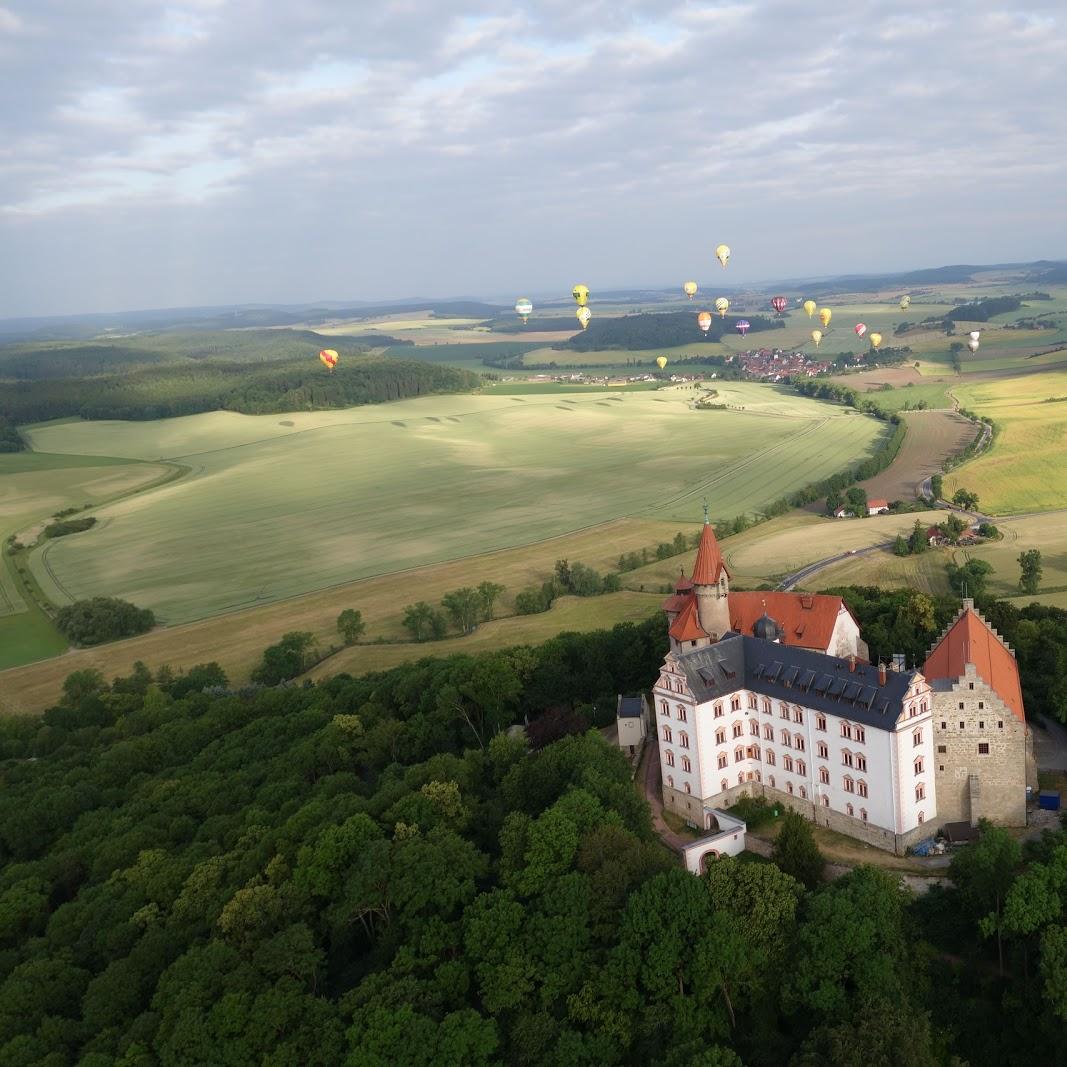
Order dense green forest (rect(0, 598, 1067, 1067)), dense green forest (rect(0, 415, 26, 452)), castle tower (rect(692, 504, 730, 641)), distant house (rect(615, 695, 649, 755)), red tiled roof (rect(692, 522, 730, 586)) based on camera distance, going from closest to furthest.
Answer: dense green forest (rect(0, 598, 1067, 1067))
red tiled roof (rect(692, 522, 730, 586))
castle tower (rect(692, 504, 730, 641))
distant house (rect(615, 695, 649, 755))
dense green forest (rect(0, 415, 26, 452))

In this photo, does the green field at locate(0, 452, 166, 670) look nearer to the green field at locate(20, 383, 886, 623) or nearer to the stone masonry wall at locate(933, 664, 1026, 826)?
the green field at locate(20, 383, 886, 623)

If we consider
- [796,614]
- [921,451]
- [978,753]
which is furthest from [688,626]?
[921,451]

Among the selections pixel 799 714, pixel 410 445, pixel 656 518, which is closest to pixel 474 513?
pixel 656 518

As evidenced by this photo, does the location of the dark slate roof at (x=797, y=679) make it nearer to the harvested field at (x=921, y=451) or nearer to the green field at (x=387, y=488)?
the green field at (x=387, y=488)

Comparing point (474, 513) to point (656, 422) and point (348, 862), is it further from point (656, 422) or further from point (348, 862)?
point (348, 862)

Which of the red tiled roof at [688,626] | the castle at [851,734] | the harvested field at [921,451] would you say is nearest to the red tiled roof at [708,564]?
the red tiled roof at [688,626]

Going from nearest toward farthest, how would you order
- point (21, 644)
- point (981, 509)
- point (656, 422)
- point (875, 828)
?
point (875, 828)
point (21, 644)
point (981, 509)
point (656, 422)

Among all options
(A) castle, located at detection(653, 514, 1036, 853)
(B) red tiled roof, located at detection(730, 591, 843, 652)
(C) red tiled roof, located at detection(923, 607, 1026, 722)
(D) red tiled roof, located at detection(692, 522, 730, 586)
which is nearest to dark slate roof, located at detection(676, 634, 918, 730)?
(A) castle, located at detection(653, 514, 1036, 853)
